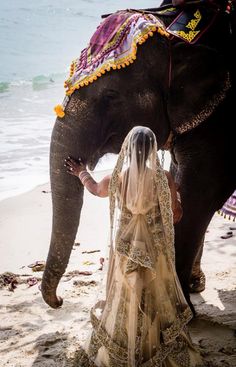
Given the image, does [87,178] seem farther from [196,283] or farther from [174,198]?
[196,283]

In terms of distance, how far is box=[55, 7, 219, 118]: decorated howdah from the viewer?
330 centimetres

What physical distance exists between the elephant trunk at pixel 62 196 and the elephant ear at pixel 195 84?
2.37ft

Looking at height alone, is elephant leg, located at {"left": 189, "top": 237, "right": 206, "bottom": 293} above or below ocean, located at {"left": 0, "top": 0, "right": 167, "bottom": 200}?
above

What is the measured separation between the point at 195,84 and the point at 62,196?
1.11 metres

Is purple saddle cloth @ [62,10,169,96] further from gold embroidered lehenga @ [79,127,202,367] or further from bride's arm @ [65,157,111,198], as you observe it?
gold embroidered lehenga @ [79,127,202,367]

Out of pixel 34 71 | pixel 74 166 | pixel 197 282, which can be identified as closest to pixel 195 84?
pixel 74 166

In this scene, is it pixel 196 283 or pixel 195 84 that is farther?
pixel 196 283

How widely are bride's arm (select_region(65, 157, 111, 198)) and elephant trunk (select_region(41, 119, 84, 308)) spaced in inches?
1.8

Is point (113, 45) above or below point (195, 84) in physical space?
above

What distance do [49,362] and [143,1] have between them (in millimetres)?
52402

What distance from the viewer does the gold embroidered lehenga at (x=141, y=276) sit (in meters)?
2.74

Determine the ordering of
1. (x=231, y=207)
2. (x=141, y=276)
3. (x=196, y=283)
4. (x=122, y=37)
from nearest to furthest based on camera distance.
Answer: (x=141, y=276), (x=122, y=37), (x=196, y=283), (x=231, y=207)

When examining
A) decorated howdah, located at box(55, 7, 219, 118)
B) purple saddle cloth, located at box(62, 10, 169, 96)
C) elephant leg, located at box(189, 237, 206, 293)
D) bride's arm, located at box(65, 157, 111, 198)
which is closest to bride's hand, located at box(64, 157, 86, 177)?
bride's arm, located at box(65, 157, 111, 198)

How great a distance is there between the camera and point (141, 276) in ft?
9.46
